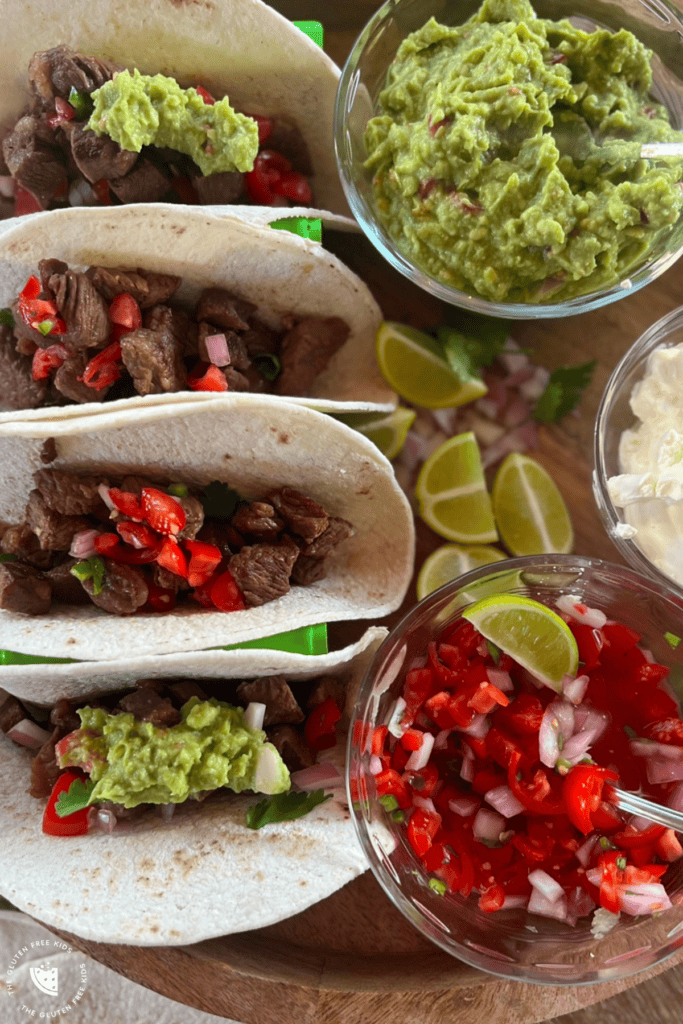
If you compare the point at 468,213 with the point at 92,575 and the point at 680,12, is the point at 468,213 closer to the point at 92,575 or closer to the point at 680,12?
the point at 680,12

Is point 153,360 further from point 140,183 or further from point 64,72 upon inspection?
point 64,72

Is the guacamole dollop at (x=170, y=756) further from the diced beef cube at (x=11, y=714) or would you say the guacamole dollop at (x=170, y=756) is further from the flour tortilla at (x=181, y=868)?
the diced beef cube at (x=11, y=714)

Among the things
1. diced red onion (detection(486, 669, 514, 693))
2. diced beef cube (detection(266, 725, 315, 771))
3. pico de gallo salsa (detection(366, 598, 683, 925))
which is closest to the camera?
pico de gallo salsa (detection(366, 598, 683, 925))

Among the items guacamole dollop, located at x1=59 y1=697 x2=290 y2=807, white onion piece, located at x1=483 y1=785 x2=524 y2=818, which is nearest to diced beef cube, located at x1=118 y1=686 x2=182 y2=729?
guacamole dollop, located at x1=59 y1=697 x2=290 y2=807

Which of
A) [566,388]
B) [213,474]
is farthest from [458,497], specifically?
[213,474]

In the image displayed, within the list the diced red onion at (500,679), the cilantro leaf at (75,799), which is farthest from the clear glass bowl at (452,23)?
the cilantro leaf at (75,799)

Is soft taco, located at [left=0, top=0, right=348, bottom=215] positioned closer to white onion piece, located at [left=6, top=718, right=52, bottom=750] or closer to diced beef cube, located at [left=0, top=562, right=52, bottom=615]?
diced beef cube, located at [left=0, top=562, right=52, bottom=615]
